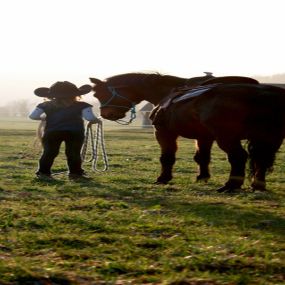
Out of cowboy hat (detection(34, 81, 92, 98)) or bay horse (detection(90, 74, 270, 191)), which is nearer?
bay horse (detection(90, 74, 270, 191))

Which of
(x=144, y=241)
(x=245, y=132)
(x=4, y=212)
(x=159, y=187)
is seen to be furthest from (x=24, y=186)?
(x=144, y=241)

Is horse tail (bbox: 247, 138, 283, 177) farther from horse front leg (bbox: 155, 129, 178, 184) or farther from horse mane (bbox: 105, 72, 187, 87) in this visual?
horse mane (bbox: 105, 72, 187, 87)

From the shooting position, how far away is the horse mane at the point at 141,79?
38.0 feet

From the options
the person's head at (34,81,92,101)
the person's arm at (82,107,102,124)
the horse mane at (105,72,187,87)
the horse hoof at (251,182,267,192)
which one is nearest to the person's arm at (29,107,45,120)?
the person's head at (34,81,92,101)

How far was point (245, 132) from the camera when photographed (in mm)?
9516

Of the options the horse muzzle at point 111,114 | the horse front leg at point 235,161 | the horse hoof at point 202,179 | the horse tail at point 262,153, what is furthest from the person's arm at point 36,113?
the horse tail at point 262,153

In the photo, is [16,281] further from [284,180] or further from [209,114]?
[284,180]

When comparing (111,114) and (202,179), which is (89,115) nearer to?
(111,114)

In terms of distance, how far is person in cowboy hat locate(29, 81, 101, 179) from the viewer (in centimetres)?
1191

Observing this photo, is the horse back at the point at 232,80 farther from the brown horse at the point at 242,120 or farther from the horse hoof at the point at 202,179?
the horse hoof at the point at 202,179

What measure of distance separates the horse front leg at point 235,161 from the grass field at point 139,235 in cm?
24

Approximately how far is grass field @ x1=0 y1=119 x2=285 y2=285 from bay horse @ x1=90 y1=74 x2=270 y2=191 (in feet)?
2.66

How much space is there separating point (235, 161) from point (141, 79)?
3033 millimetres

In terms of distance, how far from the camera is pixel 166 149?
11.0m
